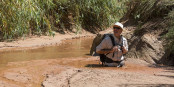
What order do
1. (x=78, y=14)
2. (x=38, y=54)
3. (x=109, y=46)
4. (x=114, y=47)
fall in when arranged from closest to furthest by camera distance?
(x=114, y=47) → (x=109, y=46) → (x=38, y=54) → (x=78, y=14)

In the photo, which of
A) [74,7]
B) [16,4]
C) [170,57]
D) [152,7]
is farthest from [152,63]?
[74,7]

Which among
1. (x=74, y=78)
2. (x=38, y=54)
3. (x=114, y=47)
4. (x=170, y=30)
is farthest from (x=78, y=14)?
(x=74, y=78)

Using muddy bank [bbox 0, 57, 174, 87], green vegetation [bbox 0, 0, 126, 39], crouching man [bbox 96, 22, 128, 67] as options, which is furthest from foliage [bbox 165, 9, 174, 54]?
green vegetation [bbox 0, 0, 126, 39]

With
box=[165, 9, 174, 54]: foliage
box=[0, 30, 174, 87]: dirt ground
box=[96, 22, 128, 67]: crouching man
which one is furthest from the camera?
box=[165, 9, 174, 54]: foliage

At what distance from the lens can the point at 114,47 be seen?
20.5ft

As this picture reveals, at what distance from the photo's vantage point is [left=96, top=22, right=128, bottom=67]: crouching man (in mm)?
6328

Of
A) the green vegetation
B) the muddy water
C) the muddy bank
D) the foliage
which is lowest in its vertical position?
the muddy bank

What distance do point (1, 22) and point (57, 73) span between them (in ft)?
16.4

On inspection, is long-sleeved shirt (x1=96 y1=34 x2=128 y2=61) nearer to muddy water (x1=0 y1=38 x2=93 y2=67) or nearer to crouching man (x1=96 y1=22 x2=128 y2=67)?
crouching man (x1=96 y1=22 x2=128 y2=67)

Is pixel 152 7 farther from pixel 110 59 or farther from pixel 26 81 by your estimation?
pixel 26 81

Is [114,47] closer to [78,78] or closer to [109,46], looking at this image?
[109,46]

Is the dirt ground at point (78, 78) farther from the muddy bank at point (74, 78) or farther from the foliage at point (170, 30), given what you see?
the foliage at point (170, 30)

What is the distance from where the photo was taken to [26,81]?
527cm

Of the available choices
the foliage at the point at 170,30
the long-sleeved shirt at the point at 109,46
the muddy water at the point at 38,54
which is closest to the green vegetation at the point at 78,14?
the muddy water at the point at 38,54
